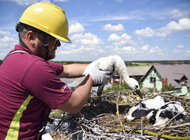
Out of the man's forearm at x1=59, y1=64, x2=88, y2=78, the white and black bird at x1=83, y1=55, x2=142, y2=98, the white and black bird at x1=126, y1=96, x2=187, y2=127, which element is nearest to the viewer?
the white and black bird at x1=83, y1=55, x2=142, y2=98

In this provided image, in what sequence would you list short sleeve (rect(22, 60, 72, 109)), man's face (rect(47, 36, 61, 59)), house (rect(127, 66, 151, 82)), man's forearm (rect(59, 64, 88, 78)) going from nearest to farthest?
short sleeve (rect(22, 60, 72, 109)), man's face (rect(47, 36, 61, 59)), man's forearm (rect(59, 64, 88, 78)), house (rect(127, 66, 151, 82))

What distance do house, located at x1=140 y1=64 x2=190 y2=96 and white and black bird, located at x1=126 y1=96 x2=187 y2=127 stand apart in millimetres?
24333

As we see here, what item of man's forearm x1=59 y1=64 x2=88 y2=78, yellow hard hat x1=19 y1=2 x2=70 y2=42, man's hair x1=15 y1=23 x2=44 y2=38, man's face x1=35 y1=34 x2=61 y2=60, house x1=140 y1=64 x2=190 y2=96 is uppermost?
yellow hard hat x1=19 y1=2 x2=70 y2=42

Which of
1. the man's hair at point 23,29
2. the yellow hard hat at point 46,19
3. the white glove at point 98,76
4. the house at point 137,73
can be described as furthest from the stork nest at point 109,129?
the house at point 137,73

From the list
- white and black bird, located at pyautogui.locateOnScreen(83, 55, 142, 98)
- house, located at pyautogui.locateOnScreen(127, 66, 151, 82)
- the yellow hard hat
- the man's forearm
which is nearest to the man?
the yellow hard hat

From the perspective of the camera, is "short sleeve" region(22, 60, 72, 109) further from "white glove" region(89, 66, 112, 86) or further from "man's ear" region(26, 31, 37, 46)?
"white glove" region(89, 66, 112, 86)

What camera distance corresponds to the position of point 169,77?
2827 cm

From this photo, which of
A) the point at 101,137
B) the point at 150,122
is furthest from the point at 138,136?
the point at 150,122

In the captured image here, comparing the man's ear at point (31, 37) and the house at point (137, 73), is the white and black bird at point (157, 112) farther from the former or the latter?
the house at point (137, 73)

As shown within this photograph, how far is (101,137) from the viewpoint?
2.37 m

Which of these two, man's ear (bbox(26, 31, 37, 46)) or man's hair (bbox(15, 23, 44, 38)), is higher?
man's hair (bbox(15, 23, 44, 38))

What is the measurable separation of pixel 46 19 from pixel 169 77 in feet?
99.3

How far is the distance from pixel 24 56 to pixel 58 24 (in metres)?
0.65

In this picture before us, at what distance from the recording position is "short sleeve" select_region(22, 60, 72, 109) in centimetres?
158
